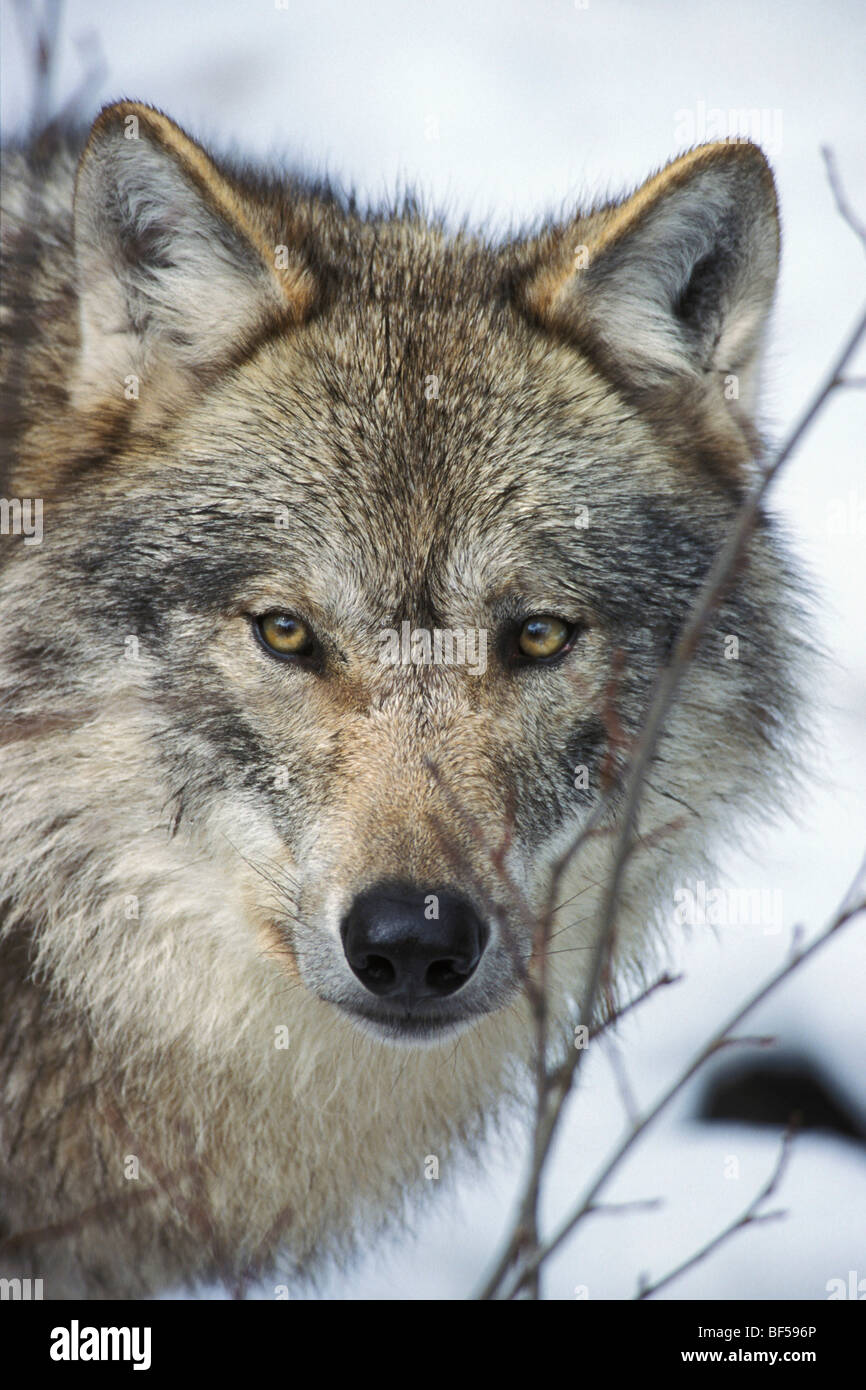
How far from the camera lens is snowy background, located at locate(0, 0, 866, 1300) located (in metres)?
4.24

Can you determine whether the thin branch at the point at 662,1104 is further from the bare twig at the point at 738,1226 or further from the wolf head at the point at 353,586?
the wolf head at the point at 353,586

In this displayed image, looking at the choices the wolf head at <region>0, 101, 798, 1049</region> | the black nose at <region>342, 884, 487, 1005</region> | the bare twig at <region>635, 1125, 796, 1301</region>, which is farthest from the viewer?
the wolf head at <region>0, 101, 798, 1049</region>

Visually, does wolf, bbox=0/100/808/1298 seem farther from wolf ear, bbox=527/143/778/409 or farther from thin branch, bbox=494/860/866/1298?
thin branch, bbox=494/860/866/1298

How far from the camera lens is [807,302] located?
8836 mm

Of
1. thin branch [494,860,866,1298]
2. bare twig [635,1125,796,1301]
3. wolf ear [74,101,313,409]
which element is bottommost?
bare twig [635,1125,796,1301]

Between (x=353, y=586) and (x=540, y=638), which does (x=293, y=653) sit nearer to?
(x=353, y=586)

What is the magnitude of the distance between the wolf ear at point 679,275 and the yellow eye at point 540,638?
0.81 metres

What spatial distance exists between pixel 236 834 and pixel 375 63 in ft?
29.6

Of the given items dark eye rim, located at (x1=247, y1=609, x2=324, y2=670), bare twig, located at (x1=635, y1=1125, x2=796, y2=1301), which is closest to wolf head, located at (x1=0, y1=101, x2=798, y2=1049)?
dark eye rim, located at (x1=247, y1=609, x2=324, y2=670)

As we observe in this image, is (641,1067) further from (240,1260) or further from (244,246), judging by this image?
(244,246)

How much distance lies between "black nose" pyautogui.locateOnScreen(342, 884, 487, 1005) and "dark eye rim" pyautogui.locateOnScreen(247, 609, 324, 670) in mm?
593

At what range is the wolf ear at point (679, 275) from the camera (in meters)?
3.04

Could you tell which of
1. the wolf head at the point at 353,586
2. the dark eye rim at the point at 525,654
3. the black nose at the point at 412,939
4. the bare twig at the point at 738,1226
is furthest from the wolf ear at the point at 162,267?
the bare twig at the point at 738,1226

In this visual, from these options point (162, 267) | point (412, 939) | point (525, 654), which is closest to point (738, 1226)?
point (412, 939)
